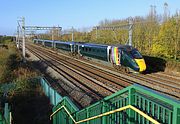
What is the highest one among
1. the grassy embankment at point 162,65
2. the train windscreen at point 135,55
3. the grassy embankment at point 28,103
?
the train windscreen at point 135,55

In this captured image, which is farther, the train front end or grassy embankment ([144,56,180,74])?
grassy embankment ([144,56,180,74])

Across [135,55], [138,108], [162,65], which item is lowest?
[162,65]

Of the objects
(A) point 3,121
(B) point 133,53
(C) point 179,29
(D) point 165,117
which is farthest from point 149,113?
(C) point 179,29

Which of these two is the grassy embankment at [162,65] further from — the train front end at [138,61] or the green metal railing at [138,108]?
the green metal railing at [138,108]

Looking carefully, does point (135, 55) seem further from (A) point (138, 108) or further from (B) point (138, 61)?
(A) point (138, 108)

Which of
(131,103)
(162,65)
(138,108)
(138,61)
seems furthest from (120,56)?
(138,108)

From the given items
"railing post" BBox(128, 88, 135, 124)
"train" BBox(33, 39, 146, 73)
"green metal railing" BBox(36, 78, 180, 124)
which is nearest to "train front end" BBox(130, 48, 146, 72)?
"train" BBox(33, 39, 146, 73)

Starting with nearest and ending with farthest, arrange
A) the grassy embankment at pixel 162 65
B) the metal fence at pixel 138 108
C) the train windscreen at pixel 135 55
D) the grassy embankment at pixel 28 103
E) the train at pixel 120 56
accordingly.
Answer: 1. the metal fence at pixel 138 108
2. the grassy embankment at pixel 28 103
3. the train at pixel 120 56
4. the train windscreen at pixel 135 55
5. the grassy embankment at pixel 162 65

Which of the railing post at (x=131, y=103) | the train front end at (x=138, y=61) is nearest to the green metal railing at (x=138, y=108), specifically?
the railing post at (x=131, y=103)

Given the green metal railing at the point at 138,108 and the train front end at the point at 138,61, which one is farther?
the train front end at the point at 138,61

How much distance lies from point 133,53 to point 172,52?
11529 millimetres

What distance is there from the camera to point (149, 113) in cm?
467

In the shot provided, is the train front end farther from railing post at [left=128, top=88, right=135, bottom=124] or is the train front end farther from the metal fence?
railing post at [left=128, top=88, right=135, bottom=124]

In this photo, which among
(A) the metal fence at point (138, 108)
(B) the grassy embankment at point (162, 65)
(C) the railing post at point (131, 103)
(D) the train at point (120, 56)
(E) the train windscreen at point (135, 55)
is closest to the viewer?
(A) the metal fence at point (138, 108)
